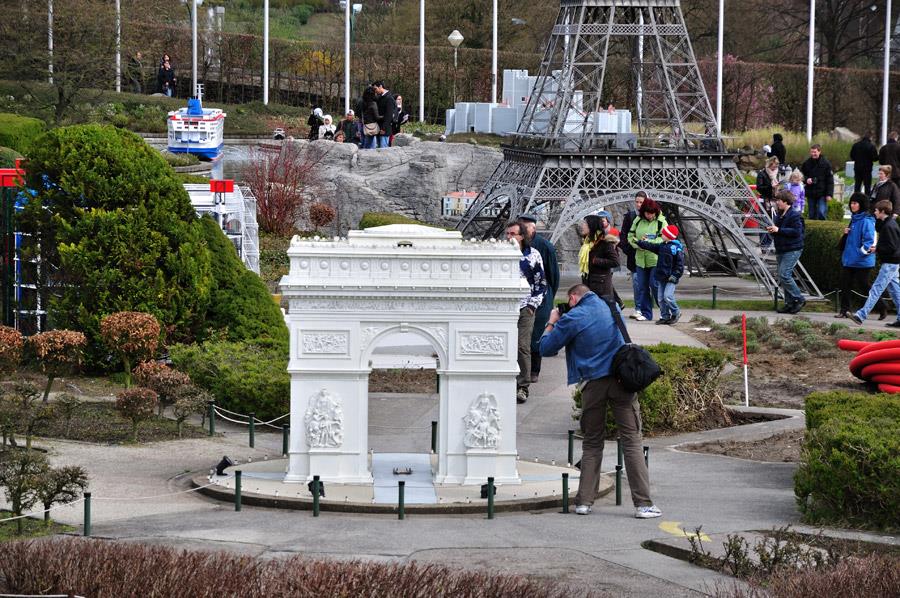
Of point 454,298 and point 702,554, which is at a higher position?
point 454,298

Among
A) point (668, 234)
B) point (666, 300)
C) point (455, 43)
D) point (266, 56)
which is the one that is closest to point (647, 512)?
point (668, 234)

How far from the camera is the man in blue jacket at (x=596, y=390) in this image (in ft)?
46.1

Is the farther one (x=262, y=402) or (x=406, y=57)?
(x=406, y=57)

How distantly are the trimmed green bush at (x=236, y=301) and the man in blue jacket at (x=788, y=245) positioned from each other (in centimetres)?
968

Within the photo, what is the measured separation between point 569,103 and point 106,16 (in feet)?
50.4

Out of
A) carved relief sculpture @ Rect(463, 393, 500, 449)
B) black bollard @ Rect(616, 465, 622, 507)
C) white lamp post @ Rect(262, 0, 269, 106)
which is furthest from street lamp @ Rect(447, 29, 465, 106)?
black bollard @ Rect(616, 465, 622, 507)

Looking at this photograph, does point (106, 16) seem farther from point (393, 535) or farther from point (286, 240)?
point (393, 535)

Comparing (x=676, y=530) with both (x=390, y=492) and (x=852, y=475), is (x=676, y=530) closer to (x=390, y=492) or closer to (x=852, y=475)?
(x=852, y=475)

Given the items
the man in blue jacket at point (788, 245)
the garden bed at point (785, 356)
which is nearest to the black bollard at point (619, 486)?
the garden bed at point (785, 356)

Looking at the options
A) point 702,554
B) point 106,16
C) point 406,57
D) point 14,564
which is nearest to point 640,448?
point 702,554

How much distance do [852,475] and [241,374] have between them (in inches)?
305

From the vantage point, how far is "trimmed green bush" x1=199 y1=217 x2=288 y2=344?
21.2 metres

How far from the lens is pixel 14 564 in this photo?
1050cm

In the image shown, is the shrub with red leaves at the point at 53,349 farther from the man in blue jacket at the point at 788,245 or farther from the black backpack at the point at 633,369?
the man in blue jacket at the point at 788,245
